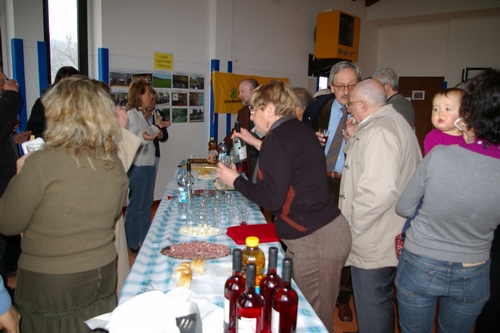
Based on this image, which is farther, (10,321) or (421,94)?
(421,94)

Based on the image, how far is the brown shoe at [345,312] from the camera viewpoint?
266 centimetres

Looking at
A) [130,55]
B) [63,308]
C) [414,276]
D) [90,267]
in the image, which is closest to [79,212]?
[90,267]

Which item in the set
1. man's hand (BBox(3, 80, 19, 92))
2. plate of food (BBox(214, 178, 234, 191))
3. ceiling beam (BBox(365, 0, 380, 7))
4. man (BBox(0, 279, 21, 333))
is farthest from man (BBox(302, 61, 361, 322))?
ceiling beam (BBox(365, 0, 380, 7))

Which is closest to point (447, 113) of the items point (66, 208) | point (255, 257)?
point (255, 257)

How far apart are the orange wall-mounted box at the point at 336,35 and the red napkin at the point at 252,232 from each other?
585 cm

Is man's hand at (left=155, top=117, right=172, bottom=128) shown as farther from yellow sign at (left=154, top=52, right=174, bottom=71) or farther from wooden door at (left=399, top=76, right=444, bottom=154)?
wooden door at (left=399, top=76, right=444, bottom=154)

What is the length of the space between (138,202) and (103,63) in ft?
6.41

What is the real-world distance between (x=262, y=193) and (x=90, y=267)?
2.45 ft

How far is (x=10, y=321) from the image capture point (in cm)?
123

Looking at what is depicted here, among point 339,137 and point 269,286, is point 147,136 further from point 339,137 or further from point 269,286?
point 269,286

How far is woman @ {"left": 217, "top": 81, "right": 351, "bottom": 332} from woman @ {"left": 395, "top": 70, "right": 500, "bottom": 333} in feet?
1.03

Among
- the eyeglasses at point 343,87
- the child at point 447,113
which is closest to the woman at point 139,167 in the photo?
the eyeglasses at point 343,87

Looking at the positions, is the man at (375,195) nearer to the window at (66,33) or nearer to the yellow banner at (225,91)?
the window at (66,33)

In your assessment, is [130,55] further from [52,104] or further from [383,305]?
[383,305]
